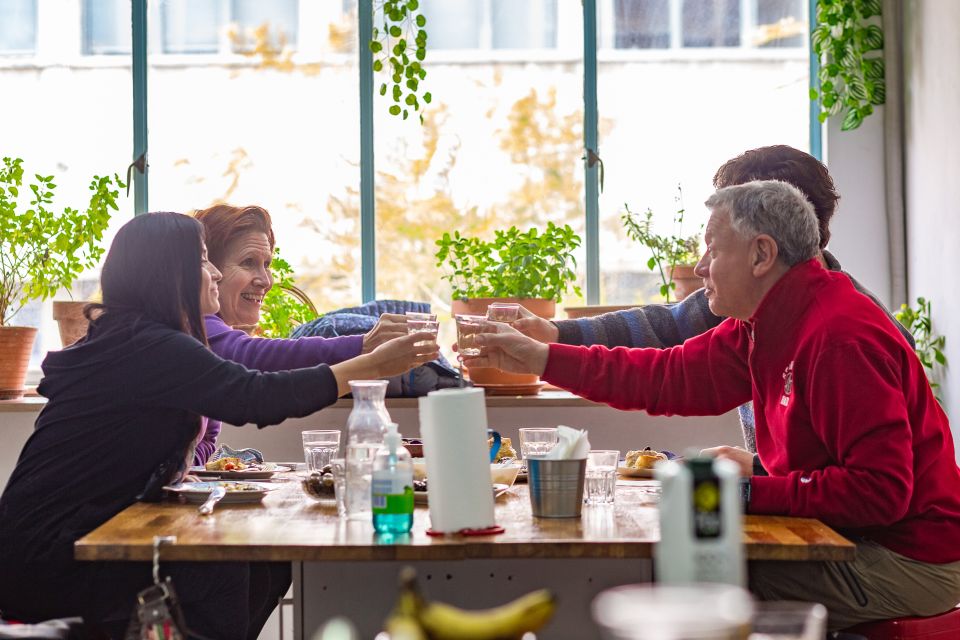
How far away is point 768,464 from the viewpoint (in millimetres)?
2301

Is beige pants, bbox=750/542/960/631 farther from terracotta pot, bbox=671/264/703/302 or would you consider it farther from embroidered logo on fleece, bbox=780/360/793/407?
terracotta pot, bbox=671/264/703/302

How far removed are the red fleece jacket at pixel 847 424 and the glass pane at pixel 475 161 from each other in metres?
1.90

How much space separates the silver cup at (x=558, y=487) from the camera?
6.56 feet

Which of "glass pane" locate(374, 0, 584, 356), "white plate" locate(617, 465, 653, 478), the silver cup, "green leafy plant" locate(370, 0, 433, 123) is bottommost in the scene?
"white plate" locate(617, 465, 653, 478)

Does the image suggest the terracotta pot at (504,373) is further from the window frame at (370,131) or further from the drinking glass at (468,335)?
the drinking glass at (468,335)

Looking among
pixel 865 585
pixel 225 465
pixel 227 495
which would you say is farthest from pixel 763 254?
pixel 225 465

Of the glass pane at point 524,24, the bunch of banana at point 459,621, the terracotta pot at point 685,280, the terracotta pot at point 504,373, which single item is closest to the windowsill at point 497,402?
the terracotta pot at point 504,373

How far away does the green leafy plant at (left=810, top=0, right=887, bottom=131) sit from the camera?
12.5 feet

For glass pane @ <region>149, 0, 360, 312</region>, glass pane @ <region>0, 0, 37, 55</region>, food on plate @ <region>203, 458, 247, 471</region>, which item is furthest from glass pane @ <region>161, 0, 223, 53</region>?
food on plate @ <region>203, 458, 247, 471</region>

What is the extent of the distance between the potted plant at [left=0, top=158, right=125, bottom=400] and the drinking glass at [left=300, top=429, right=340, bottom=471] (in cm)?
179

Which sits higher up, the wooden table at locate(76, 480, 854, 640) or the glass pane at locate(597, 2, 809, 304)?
the glass pane at locate(597, 2, 809, 304)

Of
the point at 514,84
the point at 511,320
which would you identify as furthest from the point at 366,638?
the point at 514,84

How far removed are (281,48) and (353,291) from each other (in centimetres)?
94

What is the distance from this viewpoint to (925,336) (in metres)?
3.62
